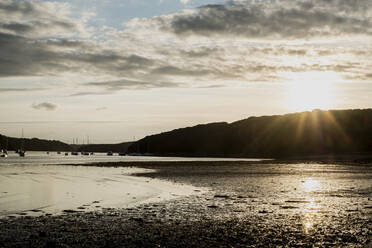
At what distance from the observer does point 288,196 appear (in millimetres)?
30359

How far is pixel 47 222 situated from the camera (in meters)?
19.7

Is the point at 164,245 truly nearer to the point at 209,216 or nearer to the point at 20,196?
the point at 209,216

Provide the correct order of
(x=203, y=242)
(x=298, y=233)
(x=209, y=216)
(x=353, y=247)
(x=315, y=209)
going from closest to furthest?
(x=353, y=247), (x=203, y=242), (x=298, y=233), (x=209, y=216), (x=315, y=209)

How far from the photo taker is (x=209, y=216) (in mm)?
21344

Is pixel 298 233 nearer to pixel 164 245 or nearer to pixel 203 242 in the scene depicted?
pixel 203 242

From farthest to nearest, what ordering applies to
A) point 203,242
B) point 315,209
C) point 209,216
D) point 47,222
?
point 315,209, point 209,216, point 47,222, point 203,242

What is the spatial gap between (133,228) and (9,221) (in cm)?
622

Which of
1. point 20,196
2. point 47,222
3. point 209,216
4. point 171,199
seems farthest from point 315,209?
point 20,196

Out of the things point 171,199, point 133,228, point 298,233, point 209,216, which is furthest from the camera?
point 171,199

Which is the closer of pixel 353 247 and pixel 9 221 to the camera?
pixel 353 247

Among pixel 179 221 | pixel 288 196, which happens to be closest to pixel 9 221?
pixel 179 221

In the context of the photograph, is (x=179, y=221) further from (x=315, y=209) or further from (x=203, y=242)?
(x=315, y=209)

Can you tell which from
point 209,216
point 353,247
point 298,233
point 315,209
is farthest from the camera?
point 315,209

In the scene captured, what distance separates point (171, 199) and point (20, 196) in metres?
11.5
